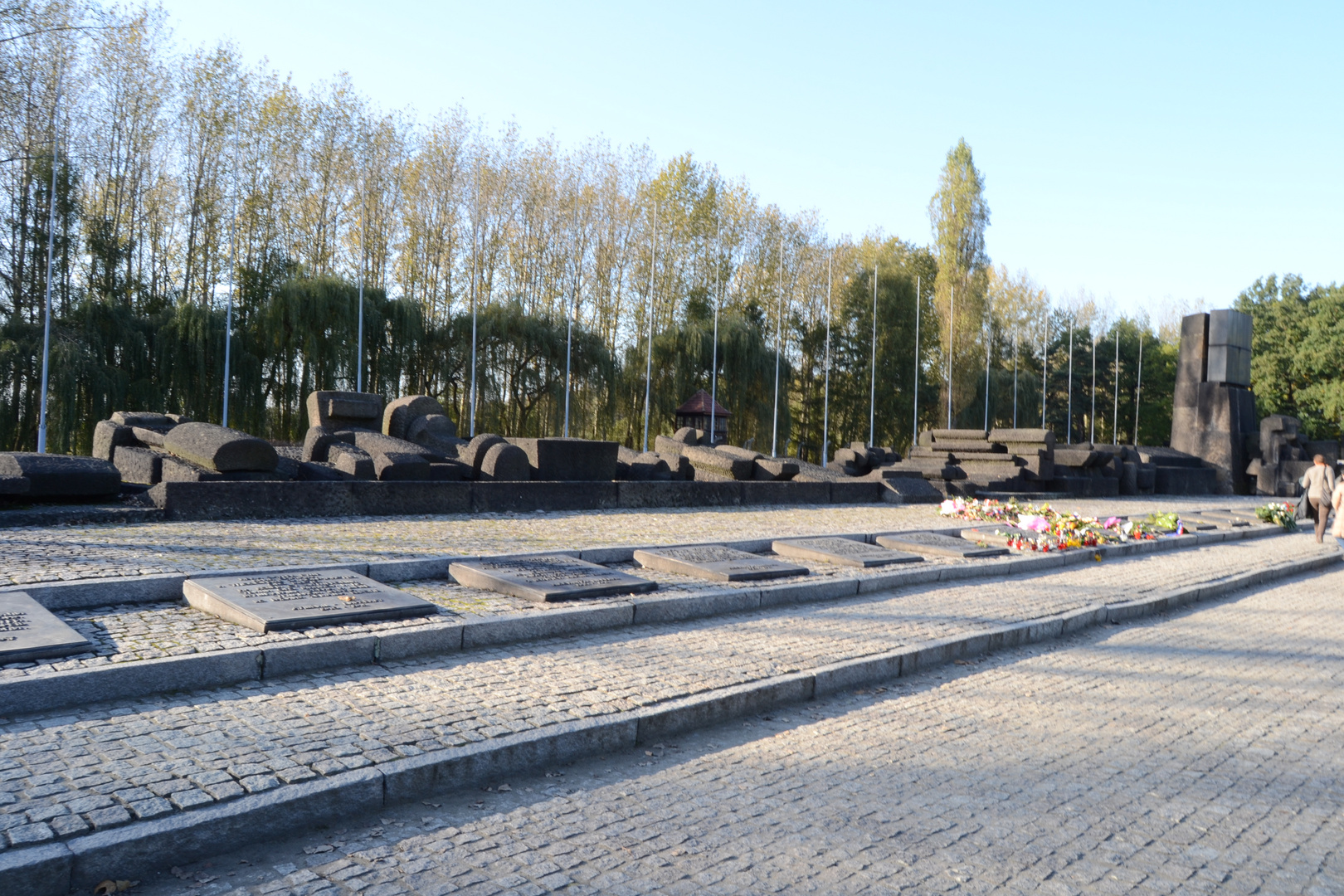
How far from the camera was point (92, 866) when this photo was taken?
2613 mm

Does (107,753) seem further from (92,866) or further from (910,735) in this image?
(910,735)

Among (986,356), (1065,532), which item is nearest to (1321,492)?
(1065,532)

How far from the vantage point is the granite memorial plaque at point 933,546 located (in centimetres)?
1016

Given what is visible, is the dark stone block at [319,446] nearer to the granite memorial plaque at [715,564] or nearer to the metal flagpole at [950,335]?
the granite memorial plaque at [715,564]

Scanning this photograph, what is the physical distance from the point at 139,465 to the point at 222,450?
1329 millimetres

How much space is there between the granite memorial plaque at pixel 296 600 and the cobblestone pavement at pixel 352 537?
36.1 inches

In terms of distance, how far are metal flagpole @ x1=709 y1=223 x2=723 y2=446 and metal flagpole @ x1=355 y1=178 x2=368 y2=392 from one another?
9695mm

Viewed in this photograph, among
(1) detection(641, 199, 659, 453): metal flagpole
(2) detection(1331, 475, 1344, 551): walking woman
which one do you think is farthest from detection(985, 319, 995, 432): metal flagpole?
(2) detection(1331, 475, 1344, 551): walking woman

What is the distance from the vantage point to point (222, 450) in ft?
35.5

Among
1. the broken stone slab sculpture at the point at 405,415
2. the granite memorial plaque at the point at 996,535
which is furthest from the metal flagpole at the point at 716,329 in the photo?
the granite memorial plaque at the point at 996,535

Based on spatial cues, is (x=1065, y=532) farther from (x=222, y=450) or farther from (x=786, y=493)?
(x=222, y=450)

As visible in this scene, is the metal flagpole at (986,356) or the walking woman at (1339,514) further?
the metal flagpole at (986,356)

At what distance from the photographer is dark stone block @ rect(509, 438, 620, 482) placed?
569 inches

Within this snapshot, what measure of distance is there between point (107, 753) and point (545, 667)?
6.80ft
